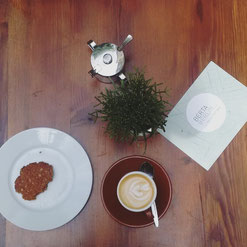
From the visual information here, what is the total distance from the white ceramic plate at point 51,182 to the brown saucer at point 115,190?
0.06 metres

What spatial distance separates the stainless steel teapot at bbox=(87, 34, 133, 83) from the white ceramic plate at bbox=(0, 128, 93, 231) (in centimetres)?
20

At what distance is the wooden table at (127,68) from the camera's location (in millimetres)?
776

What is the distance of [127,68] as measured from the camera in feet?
2.73

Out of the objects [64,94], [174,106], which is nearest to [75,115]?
[64,94]

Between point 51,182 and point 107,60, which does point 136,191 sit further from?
point 107,60

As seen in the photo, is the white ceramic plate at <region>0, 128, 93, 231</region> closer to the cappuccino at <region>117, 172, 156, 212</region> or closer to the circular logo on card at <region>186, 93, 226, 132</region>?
the cappuccino at <region>117, 172, 156, 212</region>

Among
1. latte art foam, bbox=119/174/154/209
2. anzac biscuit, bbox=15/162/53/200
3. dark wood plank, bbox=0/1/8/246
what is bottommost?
anzac biscuit, bbox=15/162/53/200

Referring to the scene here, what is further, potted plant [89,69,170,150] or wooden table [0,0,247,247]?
wooden table [0,0,247,247]

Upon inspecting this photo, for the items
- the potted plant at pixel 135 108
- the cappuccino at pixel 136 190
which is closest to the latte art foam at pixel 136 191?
the cappuccino at pixel 136 190

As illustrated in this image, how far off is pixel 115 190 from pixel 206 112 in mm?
337

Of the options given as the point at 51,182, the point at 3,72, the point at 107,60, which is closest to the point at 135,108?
the point at 107,60

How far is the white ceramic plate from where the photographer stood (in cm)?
76

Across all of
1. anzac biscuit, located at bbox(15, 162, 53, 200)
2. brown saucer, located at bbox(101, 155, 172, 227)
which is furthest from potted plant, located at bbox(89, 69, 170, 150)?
anzac biscuit, located at bbox(15, 162, 53, 200)

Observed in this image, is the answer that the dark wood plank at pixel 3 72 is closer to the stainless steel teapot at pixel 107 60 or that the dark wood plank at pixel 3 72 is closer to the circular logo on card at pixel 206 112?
the stainless steel teapot at pixel 107 60
